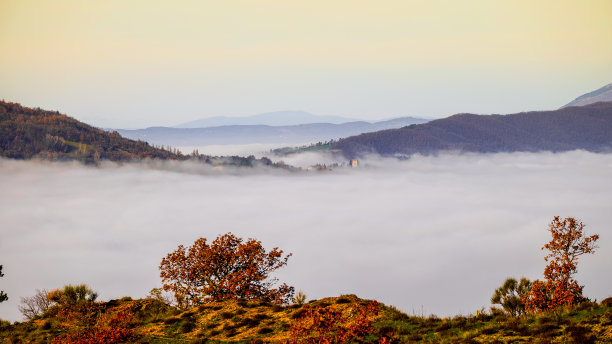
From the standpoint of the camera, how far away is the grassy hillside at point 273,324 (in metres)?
21.6

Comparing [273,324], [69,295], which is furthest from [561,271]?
[69,295]

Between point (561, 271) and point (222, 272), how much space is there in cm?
2584

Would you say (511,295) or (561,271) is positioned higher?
(561,271)

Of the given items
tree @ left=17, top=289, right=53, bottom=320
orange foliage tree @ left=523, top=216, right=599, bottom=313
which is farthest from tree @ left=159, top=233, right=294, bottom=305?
orange foliage tree @ left=523, top=216, right=599, bottom=313

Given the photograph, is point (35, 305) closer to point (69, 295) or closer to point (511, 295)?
point (69, 295)

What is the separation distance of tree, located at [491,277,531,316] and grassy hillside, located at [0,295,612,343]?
3444 millimetres

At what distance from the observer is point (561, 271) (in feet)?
94.1

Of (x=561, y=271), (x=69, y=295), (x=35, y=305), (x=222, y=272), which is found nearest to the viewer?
(x=561, y=271)

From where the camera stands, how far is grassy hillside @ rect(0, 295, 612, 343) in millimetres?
21578

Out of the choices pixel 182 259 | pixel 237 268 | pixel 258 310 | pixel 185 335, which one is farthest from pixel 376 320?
pixel 182 259

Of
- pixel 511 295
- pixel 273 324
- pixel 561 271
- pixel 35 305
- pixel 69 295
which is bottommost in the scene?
pixel 35 305

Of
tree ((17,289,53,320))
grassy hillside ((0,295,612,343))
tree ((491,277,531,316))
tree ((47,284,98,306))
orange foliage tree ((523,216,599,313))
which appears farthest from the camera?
tree ((17,289,53,320))

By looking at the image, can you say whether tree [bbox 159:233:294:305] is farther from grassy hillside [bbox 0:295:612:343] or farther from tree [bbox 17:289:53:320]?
tree [bbox 17:289:53:320]

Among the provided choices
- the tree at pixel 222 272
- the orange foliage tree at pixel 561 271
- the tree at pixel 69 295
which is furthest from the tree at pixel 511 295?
the tree at pixel 69 295
